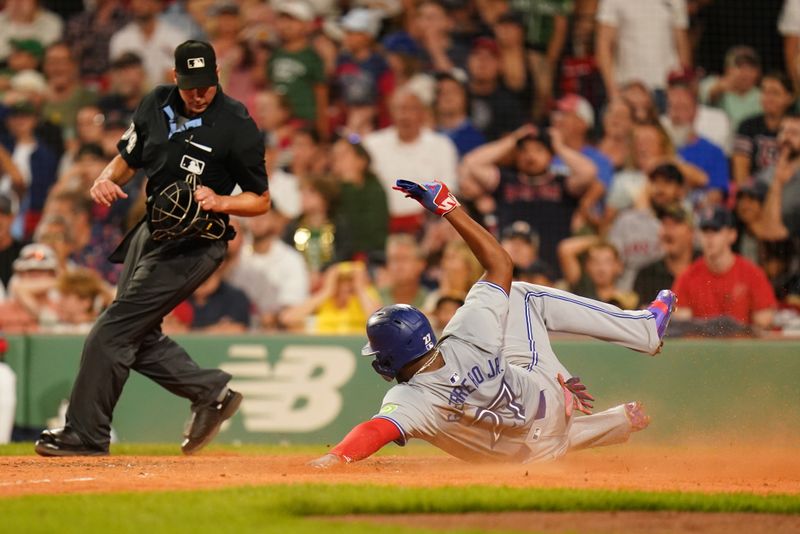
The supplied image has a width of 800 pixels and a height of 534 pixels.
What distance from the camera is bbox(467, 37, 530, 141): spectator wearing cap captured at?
13055 mm

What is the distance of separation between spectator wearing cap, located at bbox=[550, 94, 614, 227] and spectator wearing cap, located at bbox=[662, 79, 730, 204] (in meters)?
0.76

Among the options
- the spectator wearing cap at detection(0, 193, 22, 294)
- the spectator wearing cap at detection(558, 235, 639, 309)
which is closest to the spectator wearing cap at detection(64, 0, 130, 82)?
the spectator wearing cap at detection(0, 193, 22, 294)

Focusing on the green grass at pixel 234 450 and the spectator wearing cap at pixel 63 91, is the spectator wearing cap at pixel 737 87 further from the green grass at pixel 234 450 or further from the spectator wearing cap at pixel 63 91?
the spectator wearing cap at pixel 63 91

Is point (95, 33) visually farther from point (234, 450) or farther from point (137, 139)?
point (137, 139)

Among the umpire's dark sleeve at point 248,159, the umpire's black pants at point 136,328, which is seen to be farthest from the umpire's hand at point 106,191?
the umpire's dark sleeve at point 248,159

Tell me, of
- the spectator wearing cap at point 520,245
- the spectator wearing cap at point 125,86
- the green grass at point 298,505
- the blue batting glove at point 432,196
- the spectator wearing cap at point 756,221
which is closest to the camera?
the green grass at point 298,505

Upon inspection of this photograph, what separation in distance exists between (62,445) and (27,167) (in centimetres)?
681

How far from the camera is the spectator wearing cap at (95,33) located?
14.2m

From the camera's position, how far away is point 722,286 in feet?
33.9

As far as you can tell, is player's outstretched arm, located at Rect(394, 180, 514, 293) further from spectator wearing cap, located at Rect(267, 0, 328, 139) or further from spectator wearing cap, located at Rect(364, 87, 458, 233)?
spectator wearing cap, located at Rect(267, 0, 328, 139)

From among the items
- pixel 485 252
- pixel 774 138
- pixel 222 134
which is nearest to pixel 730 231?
pixel 774 138

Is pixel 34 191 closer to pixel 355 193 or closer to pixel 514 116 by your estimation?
pixel 355 193

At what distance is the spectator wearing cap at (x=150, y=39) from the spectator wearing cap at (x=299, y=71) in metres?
1.20

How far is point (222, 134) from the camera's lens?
7.20 m
